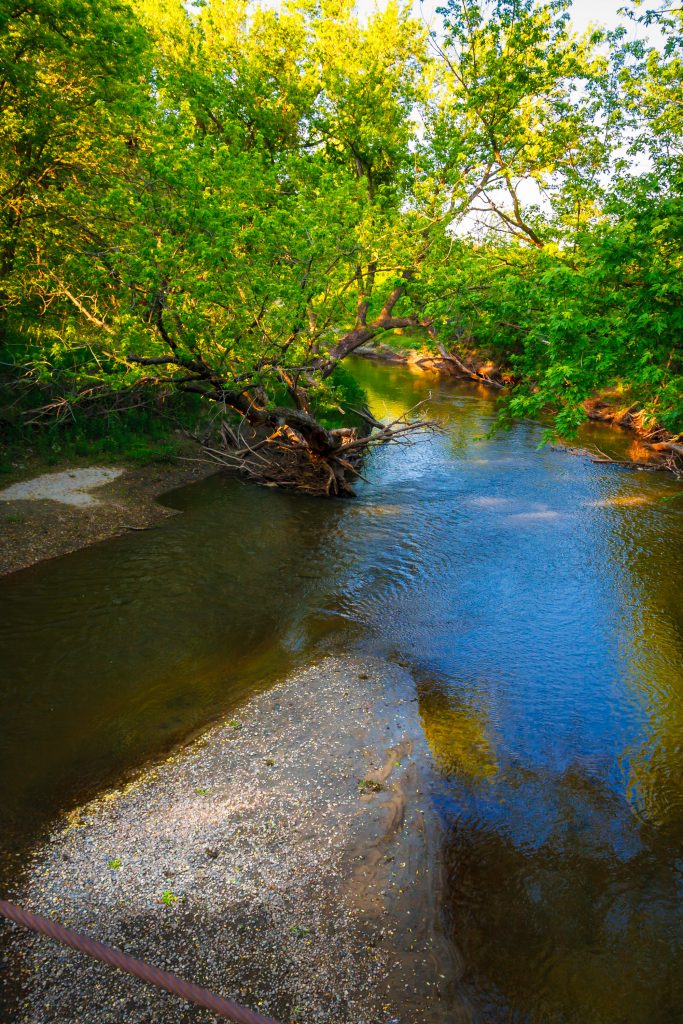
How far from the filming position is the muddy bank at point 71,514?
619 inches

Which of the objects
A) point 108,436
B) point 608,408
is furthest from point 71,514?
point 608,408

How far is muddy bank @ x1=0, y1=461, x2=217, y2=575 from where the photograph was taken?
15.7 metres

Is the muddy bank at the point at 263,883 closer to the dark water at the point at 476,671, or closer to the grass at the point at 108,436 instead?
the dark water at the point at 476,671

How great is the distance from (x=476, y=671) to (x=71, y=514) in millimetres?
12678

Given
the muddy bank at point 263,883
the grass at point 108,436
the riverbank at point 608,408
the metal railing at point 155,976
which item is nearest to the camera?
the metal railing at point 155,976

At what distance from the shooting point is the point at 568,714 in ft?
34.9

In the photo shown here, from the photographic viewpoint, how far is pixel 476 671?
11.8 m

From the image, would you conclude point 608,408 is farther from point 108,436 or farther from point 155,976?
point 155,976

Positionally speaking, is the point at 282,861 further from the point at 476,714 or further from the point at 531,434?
the point at 531,434

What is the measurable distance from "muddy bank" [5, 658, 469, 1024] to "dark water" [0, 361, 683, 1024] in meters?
0.53

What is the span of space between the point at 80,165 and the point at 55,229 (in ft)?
9.33

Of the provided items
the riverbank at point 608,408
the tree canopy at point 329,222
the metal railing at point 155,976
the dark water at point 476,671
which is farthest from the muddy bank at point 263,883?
the riverbank at point 608,408

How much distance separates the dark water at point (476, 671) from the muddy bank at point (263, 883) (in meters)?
0.53

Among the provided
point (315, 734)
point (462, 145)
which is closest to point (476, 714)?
point (315, 734)
